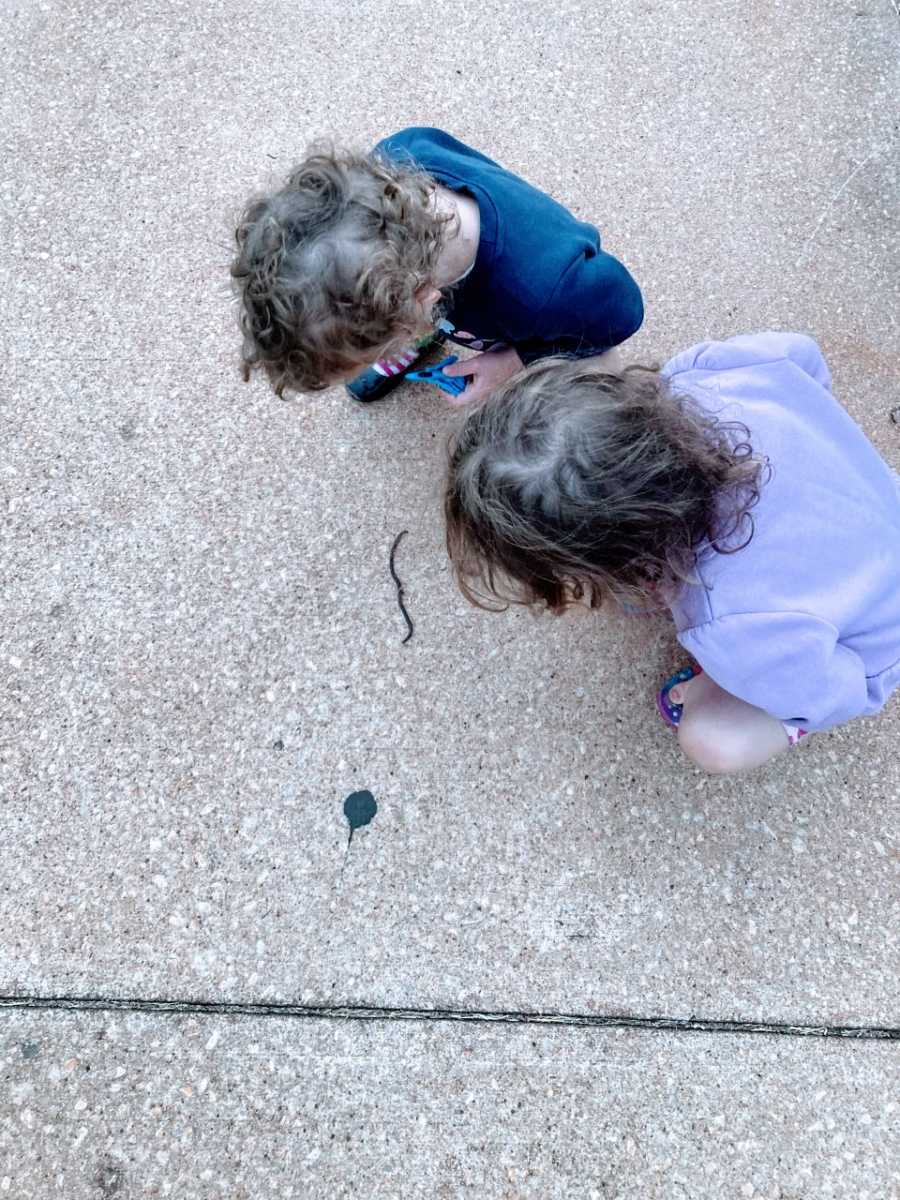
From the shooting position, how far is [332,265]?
1272 mm

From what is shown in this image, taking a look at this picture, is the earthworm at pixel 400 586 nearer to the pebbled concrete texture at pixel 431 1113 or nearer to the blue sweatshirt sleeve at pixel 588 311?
the blue sweatshirt sleeve at pixel 588 311

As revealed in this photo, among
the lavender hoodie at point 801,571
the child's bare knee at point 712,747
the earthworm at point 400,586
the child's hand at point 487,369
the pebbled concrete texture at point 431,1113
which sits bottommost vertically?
the pebbled concrete texture at point 431,1113

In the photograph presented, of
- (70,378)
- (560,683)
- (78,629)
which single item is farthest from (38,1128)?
(70,378)

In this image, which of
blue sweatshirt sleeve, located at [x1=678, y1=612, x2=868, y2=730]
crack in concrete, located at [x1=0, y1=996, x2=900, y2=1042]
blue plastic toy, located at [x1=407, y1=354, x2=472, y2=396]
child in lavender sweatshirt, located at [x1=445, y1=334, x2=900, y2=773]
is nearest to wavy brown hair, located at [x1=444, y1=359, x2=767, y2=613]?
child in lavender sweatshirt, located at [x1=445, y1=334, x2=900, y2=773]

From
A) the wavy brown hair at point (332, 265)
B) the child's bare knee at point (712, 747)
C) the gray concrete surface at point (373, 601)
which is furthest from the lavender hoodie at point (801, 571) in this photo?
the wavy brown hair at point (332, 265)

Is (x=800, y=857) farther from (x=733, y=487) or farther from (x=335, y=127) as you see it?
(x=335, y=127)

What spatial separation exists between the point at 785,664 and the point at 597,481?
40 centimetres

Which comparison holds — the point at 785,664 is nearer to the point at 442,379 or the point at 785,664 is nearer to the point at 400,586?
the point at 400,586

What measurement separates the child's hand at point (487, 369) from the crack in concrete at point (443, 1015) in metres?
1.17

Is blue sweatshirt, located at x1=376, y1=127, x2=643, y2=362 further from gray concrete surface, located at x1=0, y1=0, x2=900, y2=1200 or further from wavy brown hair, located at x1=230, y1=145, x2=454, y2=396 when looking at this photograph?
gray concrete surface, located at x1=0, y1=0, x2=900, y2=1200

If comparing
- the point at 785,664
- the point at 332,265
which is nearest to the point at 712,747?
the point at 785,664

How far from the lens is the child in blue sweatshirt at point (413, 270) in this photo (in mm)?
1278

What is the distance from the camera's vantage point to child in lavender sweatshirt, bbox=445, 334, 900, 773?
3.95 feet

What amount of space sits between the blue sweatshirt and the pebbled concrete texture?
127 centimetres
